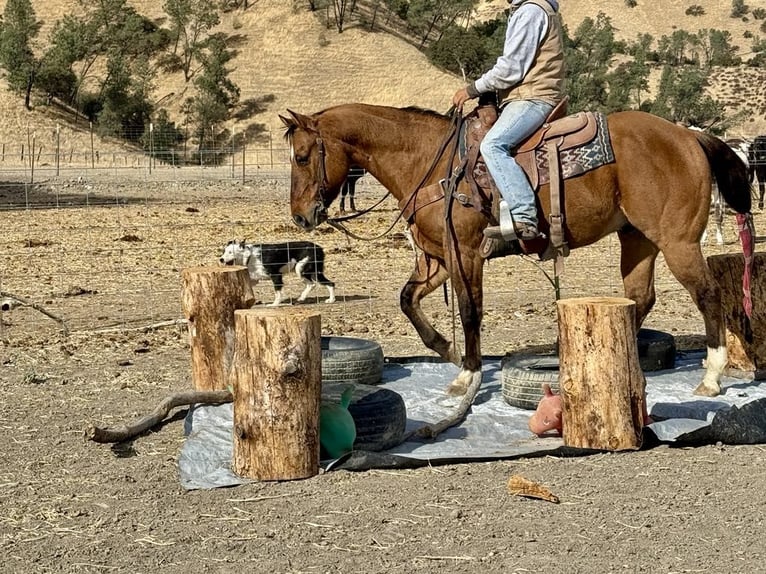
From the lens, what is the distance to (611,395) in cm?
581

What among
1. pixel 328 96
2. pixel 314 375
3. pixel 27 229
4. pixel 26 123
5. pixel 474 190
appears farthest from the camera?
pixel 328 96

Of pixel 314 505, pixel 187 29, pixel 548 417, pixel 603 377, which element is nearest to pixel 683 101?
pixel 187 29

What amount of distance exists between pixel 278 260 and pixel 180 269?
279 centimetres

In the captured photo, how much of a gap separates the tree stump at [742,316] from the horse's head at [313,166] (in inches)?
117

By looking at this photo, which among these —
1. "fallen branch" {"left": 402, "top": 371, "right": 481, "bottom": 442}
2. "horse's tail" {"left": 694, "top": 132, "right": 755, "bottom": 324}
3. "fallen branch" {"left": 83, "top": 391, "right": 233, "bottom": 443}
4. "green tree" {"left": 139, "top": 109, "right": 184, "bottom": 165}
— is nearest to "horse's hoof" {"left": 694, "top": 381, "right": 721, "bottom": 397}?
"horse's tail" {"left": 694, "top": 132, "right": 755, "bottom": 324}

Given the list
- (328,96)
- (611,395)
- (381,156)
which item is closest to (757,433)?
(611,395)

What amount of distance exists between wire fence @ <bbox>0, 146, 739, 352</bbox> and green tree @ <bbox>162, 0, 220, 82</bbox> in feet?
134

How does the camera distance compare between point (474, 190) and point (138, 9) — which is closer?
point (474, 190)

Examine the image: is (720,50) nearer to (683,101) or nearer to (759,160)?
(683,101)

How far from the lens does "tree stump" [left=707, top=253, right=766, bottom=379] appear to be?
765 centimetres

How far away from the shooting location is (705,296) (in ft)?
22.9

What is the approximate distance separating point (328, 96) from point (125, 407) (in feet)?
165

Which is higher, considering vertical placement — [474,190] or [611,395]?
[474,190]

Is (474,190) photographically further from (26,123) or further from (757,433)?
(26,123)
